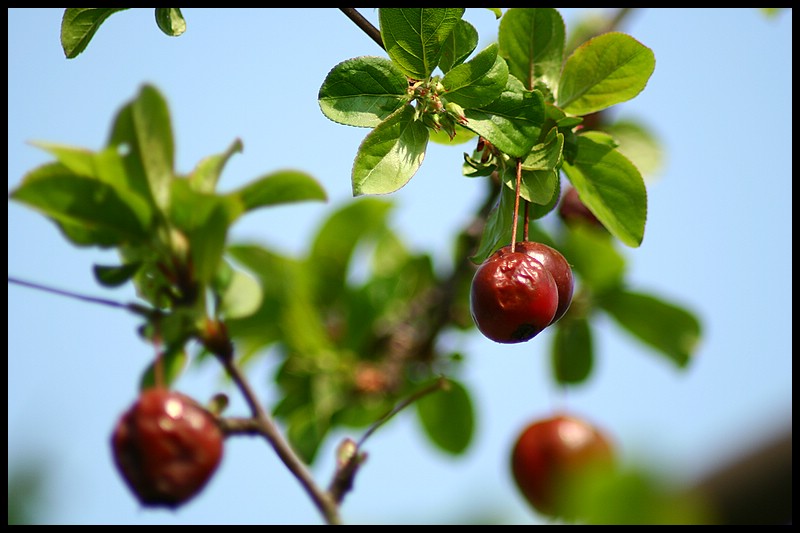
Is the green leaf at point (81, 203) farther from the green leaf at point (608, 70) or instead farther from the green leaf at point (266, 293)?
the green leaf at point (266, 293)

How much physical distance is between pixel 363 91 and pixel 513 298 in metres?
0.36

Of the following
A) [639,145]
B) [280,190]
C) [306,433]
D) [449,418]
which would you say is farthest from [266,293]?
[639,145]

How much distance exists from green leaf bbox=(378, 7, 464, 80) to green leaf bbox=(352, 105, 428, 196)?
67mm

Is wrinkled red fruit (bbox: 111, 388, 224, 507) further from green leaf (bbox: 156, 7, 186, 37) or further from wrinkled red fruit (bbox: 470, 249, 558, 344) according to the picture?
green leaf (bbox: 156, 7, 186, 37)

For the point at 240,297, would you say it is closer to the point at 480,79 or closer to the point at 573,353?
the point at 480,79

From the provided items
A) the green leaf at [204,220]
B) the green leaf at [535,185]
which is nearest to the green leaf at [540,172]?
the green leaf at [535,185]

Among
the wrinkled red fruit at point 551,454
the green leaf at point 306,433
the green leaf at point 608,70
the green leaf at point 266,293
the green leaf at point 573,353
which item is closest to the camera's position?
the green leaf at point 608,70

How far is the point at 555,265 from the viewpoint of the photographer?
52.2 inches

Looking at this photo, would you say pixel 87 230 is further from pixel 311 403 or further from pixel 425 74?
pixel 311 403

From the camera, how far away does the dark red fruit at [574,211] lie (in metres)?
2.06

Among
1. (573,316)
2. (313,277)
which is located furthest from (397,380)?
(573,316)

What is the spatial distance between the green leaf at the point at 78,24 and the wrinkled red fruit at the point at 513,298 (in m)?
0.69

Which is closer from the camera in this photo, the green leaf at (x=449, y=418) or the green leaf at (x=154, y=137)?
the green leaf at (x=154, y=137)
